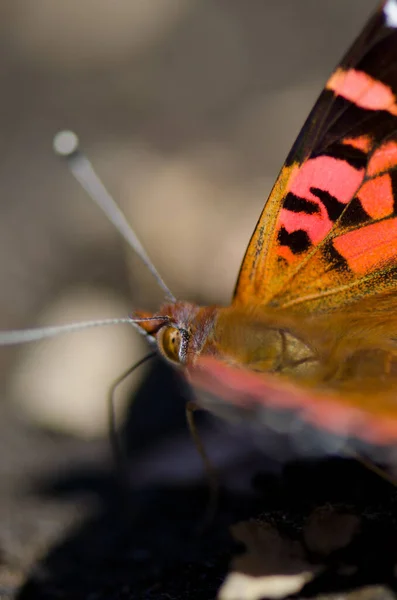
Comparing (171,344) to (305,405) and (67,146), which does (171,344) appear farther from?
(67,146)

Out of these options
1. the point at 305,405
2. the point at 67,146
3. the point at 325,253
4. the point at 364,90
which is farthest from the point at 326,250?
the point at 67,146

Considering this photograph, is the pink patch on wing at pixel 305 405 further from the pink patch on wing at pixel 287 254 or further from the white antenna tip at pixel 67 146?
the white antenna tip at pixel 67 146

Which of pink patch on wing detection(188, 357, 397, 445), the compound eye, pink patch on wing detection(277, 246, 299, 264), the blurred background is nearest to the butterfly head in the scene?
the compound eye

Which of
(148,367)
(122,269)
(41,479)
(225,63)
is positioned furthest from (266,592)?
(225,63)

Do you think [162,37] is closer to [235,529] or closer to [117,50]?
[117,50]

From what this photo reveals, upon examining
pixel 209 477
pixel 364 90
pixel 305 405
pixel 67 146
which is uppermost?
pixel 67 146

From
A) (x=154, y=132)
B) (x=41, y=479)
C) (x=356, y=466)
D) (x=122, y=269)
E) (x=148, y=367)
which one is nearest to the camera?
(x=356, y=466)

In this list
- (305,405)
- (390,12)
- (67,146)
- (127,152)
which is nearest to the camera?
(305,405)

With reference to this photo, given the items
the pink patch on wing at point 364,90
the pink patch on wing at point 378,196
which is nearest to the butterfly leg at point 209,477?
the pink patch on wing at point 378,196
